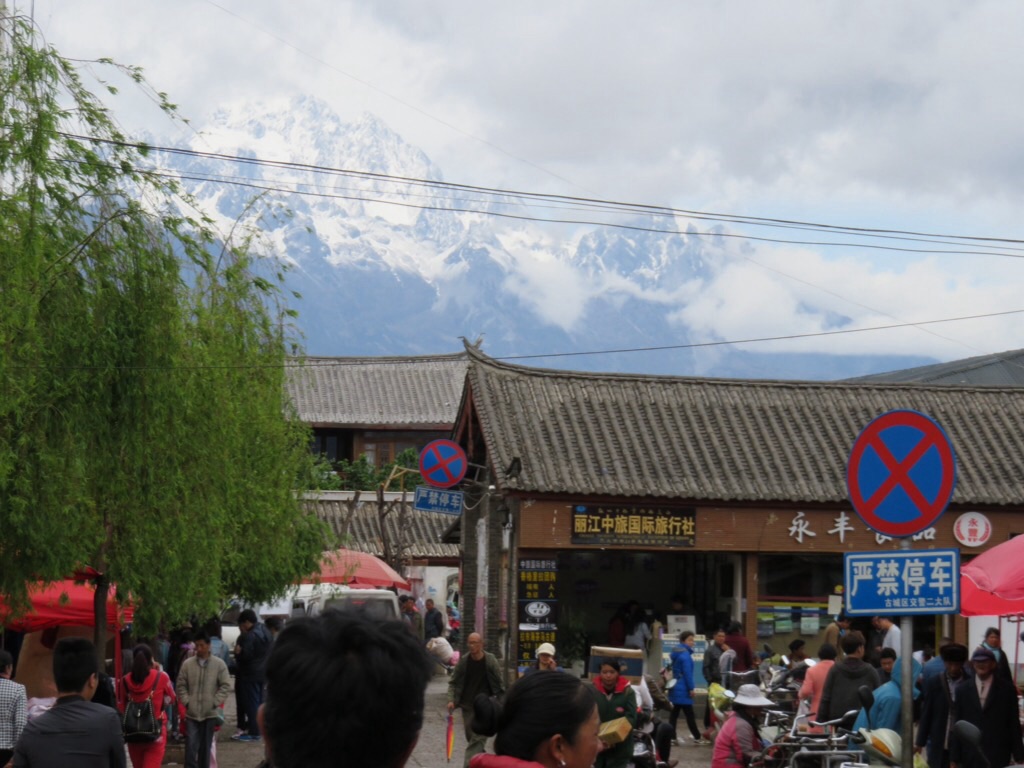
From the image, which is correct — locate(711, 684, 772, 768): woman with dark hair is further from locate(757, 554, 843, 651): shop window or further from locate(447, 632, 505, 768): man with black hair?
locate(757, 554, 843, 651): shop window

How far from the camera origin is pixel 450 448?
89.7ft

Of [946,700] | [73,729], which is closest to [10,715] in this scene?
[73,729]

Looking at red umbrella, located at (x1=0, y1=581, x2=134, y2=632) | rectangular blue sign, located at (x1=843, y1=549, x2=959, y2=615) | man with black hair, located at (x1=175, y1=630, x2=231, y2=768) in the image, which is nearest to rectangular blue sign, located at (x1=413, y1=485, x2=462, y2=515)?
red umbrella, located at (x1=0, y1=581, x2=134, y2=632)

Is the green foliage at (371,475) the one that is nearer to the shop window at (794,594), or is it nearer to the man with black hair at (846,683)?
the shop window at (794,594)

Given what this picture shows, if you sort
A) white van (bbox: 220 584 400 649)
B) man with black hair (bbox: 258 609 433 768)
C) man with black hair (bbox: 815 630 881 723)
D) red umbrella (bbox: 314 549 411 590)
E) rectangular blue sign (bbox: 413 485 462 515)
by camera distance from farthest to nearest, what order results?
rectangular blue sign (bbox: 413 485 462 515)
red umbrella (bbox: 314 549 411 590)
white van (bbox: 220 584 400 649)
man with black hair (bbox: 815 630 881 723)
man with black hair (bbox: 258 609 433 768)

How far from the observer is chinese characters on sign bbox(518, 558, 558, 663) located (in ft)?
83.4

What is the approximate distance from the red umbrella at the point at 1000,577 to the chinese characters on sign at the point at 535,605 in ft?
41.3

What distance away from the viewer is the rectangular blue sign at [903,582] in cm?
755

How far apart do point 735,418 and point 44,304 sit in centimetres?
1928

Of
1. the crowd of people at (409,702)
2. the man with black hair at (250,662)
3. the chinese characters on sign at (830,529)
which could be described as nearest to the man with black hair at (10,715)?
the crowd of people at (409,702)

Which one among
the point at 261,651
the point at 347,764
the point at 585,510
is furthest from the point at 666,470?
the point at 347,764

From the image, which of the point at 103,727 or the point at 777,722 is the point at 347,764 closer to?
the point at 103,727

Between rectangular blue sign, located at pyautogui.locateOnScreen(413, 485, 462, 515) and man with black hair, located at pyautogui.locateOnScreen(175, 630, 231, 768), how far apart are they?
455 inches

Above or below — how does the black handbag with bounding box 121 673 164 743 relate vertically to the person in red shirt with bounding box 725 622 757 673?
below
